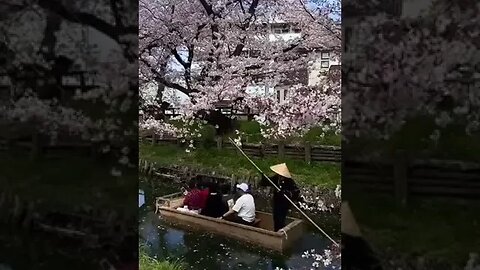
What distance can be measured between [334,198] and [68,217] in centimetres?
299

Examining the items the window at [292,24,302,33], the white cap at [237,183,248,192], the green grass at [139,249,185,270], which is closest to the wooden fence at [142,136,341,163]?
the white cap at [237,183,248,192]

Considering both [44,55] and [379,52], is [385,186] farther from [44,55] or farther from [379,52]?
[44,55]

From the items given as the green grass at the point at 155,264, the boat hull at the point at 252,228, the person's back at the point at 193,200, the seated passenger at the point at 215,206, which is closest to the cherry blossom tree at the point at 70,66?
the green grass at the point at 155,264

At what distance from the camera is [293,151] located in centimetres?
420

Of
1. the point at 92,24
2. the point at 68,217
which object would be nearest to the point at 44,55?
the point at 92,24

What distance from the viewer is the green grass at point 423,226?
1.09 meters

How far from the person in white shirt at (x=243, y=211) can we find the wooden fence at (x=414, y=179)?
256cm

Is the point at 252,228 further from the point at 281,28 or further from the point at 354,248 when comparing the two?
the point at 354,248

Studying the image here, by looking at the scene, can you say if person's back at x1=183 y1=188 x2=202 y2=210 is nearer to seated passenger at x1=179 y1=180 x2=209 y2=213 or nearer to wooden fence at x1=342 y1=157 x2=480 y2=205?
seated passenger at x1=179 y1=180 x2=209 y2=213

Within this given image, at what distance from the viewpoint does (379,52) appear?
113 centimetres

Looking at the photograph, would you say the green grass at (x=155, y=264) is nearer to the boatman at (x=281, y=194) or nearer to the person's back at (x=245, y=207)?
the person's back at (x=245, y=207)

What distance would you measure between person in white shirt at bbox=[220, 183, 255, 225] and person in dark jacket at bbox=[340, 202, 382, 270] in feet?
8.28

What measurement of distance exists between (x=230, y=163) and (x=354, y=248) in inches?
127

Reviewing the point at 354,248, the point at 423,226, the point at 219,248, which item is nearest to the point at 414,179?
the point at 423,226
